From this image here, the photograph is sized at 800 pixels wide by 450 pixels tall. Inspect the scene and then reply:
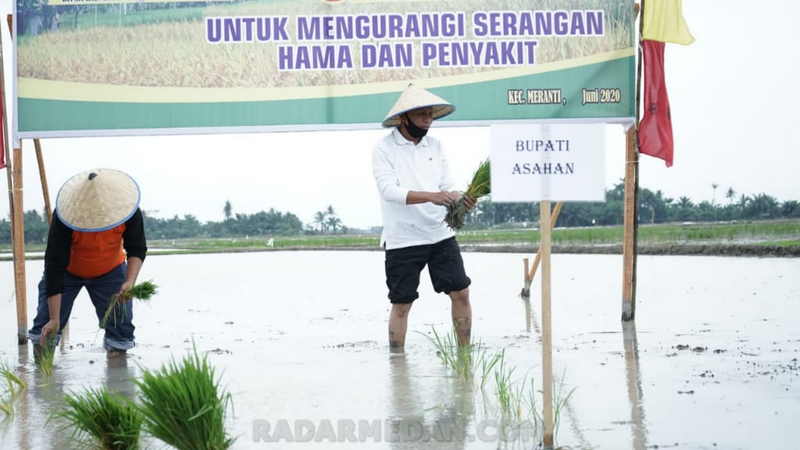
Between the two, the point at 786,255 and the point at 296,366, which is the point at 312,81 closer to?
the point at 296,366

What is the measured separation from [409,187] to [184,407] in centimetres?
299

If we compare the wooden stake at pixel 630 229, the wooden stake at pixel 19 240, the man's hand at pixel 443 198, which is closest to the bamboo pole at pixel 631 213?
the wooden stake at pixel 630 229

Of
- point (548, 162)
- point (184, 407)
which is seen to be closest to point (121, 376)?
point (184, 407)

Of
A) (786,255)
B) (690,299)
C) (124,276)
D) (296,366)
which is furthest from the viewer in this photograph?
(786,255)

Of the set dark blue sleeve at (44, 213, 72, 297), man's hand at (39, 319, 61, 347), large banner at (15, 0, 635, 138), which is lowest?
man's hand at (39, 319, 61, 347)

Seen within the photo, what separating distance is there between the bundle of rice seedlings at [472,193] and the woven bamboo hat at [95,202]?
191 centimetres

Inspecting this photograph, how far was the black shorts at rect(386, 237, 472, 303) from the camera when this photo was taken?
6.23 metres

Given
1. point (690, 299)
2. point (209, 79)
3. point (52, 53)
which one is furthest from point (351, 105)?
point (690, 299)

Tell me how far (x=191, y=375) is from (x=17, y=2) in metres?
5.95

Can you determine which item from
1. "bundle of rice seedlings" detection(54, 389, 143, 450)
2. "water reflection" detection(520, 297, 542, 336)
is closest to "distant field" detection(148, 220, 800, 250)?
"water reflection" detection(520, 297, 542, 336)

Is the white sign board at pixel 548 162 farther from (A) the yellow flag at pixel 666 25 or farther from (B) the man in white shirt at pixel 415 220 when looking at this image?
(A) the yellow flag at pixel 666 25

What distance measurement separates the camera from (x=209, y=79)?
8.26 meters

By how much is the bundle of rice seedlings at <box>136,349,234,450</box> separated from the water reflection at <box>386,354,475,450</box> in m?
0.75

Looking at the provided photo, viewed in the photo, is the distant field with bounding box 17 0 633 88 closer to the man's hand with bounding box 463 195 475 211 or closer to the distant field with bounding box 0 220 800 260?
the man's hand with bounding box 463 195 475 211
